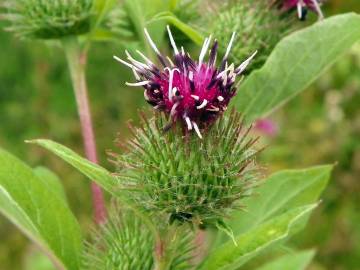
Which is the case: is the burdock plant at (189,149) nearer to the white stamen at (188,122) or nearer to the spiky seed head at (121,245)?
the white stamen at (188,122)

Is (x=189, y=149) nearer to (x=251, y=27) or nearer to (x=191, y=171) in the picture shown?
(x=191, y=171)

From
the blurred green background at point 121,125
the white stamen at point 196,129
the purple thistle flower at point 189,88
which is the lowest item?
the blurred green background at point 121,125

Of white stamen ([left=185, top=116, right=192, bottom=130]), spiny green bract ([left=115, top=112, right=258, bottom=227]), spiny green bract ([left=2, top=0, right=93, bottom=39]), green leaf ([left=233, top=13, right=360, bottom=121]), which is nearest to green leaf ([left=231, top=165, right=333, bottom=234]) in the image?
green leaf ([left=233, top=13, right=360, bottom=121])

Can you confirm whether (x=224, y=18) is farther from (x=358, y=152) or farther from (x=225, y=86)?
(x=358, y=152)

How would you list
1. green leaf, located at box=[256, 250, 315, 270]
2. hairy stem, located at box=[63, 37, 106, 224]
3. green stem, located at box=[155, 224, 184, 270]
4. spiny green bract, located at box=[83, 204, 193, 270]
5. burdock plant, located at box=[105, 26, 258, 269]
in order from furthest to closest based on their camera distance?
green leaf, located at box=[256, 250, 315, 270] → hairy stem, located at box=[63, 37, 106, 224] → spiny green bract, located at box=[83, 204, 193, 270] → green stem, located at box=[155, 224, 184, 270] → burdock plant, located at box=[105, 26, 258, 269]

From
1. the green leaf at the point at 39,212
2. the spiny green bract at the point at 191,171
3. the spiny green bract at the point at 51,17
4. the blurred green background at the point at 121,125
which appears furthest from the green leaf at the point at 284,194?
the blurred green background at the point at 121,125

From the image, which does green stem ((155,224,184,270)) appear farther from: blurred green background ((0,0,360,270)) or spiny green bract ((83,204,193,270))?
blurred green background ((0,0,360,270))
